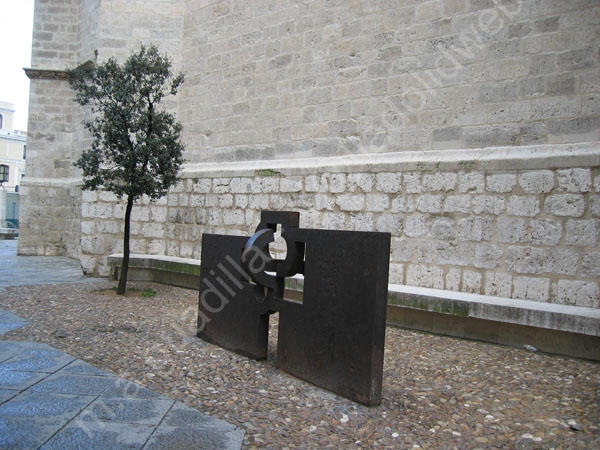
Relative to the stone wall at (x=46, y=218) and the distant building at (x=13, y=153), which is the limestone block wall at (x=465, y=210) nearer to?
the stone wall at (x=46, y=218)

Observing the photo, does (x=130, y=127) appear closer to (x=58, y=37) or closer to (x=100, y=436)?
(x=100, y=436)

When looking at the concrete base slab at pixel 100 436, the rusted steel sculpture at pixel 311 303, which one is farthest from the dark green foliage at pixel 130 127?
the concrete base slab at pixel 100 436

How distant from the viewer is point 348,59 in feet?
22.2

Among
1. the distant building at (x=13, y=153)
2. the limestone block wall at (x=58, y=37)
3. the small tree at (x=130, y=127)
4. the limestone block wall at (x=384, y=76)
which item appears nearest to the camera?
the limestone block wall at (x=384, y=76)

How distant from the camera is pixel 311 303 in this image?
3621 mm

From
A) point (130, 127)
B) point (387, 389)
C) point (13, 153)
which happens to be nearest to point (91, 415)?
point (387, 389)

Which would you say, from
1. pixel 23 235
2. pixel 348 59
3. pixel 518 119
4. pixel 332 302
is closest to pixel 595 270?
pixel 518 119

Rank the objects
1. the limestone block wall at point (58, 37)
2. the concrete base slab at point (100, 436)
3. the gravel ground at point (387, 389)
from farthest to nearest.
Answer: the limestone block wall at point (58, 37) → the gravel ground at point (387, 389) → the concrete base slab at point (100, 436)

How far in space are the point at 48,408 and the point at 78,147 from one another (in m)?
10.4

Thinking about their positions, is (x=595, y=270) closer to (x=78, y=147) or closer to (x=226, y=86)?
(x=226, y=86)

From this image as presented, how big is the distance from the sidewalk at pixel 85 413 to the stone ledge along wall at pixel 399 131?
3708mm

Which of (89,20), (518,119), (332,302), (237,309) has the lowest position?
(237,309)

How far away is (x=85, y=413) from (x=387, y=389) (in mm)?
2022

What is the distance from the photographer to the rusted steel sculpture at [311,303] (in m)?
3.17
